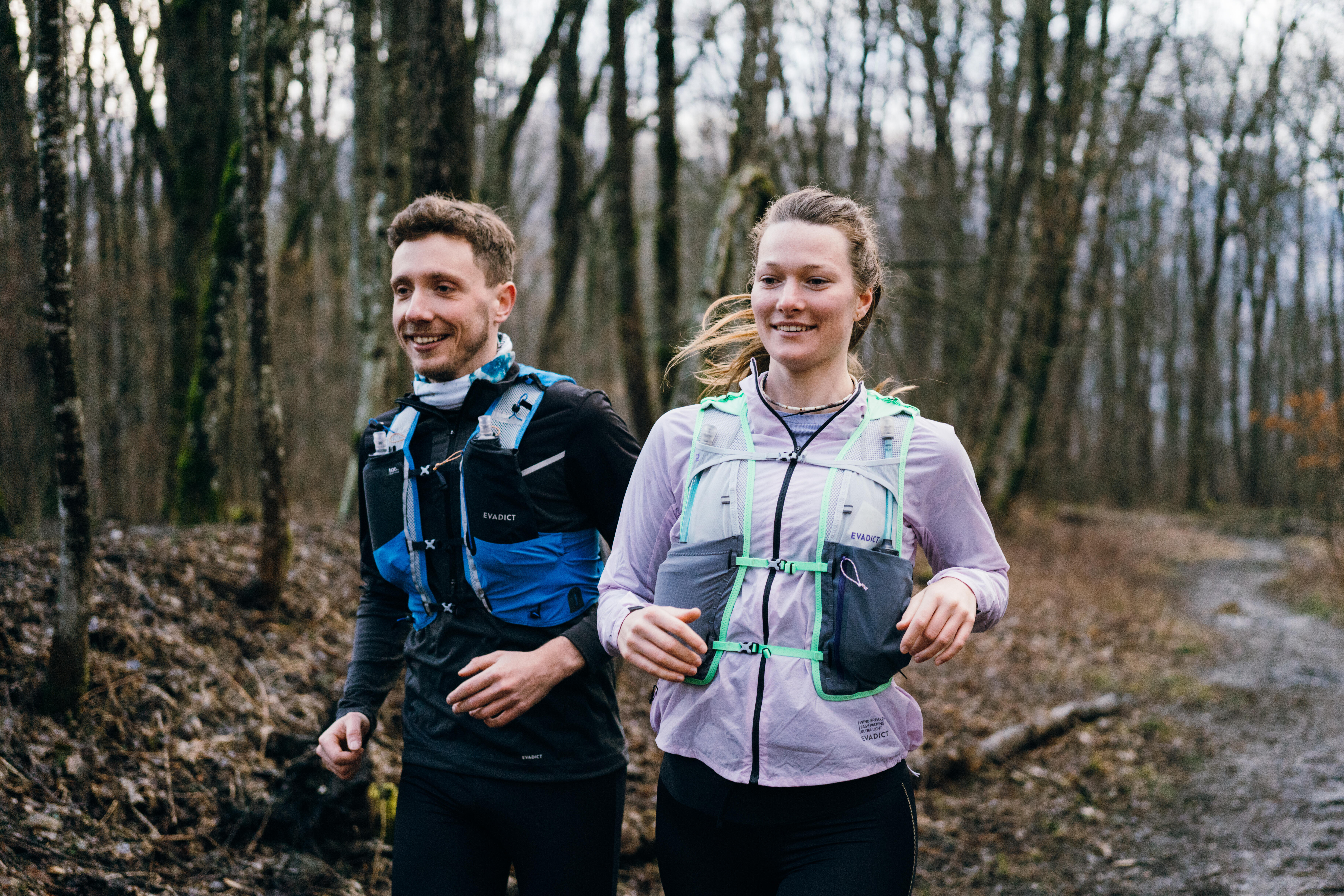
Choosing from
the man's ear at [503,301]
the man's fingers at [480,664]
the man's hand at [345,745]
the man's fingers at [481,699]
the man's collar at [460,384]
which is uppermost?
the man's ear at [503,301]

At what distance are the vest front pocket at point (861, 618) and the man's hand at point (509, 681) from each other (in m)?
0.65

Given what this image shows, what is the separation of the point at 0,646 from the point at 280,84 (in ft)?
16.3

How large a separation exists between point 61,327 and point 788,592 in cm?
387

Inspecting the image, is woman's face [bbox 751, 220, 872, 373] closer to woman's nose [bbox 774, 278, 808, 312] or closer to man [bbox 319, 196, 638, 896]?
woman's nose [bbox 774, 278, 808, 312]

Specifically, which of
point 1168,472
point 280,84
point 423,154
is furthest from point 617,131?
point 1168,472

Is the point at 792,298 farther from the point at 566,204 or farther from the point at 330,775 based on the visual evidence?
the point at 566,204

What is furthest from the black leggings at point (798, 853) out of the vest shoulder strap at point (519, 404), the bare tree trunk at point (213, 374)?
the bare tree trunk at point (213, 374)

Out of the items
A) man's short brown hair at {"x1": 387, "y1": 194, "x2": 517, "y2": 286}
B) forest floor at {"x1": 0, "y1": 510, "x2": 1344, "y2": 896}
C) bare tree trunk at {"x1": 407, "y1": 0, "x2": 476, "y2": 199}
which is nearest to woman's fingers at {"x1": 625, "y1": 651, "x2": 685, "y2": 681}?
man's short brown hair at {"x1": 387, "y1": 194, "x2": 517, "y2": 286}

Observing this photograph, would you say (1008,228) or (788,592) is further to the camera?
(1008,228)

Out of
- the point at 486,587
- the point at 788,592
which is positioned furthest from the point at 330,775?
the point at 788,592

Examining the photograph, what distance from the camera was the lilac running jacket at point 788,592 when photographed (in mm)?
1897

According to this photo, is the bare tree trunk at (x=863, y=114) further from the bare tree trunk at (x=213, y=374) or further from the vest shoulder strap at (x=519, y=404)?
the vest shoulder strap at (x=519, y=404)

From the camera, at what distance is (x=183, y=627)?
18.6ft

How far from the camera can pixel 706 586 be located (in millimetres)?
1967
